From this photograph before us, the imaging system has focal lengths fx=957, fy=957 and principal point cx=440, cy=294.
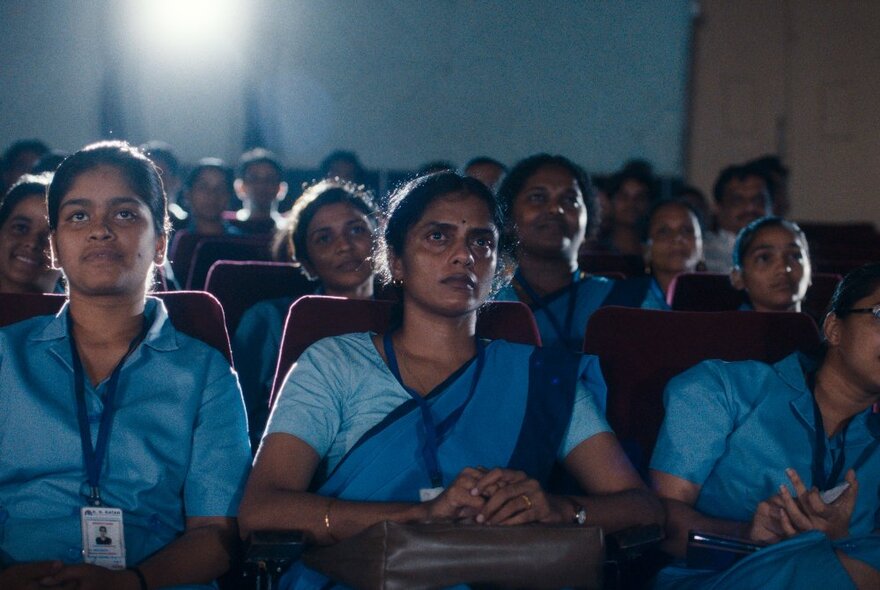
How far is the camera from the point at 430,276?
78.3 inches

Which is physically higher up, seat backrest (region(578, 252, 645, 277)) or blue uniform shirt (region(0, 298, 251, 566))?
seat backrest (region(578, 252, 645, 277))

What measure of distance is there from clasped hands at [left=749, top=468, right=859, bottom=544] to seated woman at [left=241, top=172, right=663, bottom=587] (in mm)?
196

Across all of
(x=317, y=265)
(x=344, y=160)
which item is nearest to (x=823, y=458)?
(x=317, y=265)

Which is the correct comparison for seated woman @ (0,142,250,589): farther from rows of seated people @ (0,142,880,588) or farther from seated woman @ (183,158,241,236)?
seated woman @ (183,158,241,236)

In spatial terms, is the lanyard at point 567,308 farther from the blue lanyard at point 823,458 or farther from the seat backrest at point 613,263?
the blue lanyard at point 823,458

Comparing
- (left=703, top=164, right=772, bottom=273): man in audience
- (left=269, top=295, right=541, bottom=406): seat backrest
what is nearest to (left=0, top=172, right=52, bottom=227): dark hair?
(left=269, top=295, right=541, bottom=406): seat backrest

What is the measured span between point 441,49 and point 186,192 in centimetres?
358

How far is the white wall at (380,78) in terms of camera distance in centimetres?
781

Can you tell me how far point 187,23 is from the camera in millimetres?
7910

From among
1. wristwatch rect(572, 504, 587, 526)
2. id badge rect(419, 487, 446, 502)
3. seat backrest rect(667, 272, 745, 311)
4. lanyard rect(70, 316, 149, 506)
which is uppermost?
seat backrest rect(667, 272, 745, 311)

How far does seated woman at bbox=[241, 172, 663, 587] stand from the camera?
5.44 feet

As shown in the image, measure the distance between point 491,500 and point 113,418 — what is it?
0.71 m

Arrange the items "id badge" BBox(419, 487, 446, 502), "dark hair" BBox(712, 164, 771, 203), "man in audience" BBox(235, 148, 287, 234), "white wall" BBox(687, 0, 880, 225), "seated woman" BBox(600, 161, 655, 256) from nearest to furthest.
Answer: "id badge" BBox(419, 487, 446, 502) < "dark hair" BBox(712, 164, 771, 203) < "seated woman" BBox(600, 161, 655, 256) < "man in audience" BBox(235, 148, 287, 234) < "white wall" BBox(687, 0, 880, 225)

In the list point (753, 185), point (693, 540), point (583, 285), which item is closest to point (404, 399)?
point (693, 540)
